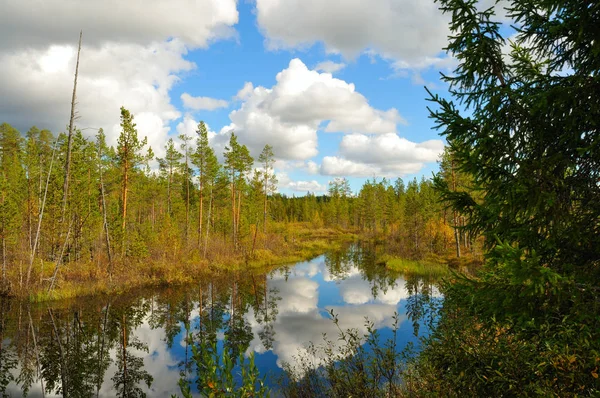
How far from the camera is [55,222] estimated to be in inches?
908

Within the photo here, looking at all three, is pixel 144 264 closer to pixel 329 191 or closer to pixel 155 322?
pixel 155 322

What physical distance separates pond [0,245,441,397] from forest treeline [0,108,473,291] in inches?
188

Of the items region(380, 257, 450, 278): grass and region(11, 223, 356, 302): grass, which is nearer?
region(11, 223, 356, 302): grass

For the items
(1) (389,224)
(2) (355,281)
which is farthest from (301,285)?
(1) (389,224)

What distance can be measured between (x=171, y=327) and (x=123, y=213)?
13140 mm

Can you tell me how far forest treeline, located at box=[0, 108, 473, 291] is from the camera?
23.0 m

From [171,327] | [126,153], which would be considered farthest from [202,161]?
[171,327]

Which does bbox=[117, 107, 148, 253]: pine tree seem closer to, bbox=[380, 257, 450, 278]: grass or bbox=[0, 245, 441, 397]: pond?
bbox=[0, 245, 441, 397]: pond

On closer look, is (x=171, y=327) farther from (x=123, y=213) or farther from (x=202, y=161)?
(x=202, y=161)

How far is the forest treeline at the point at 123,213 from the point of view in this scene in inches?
904

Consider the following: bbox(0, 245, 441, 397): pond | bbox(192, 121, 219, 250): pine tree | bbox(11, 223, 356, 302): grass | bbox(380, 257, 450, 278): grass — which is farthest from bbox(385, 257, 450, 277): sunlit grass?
bbox(192, 121, 219, 250): pine tree

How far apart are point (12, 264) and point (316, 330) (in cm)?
2451

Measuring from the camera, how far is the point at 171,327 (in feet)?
57.7

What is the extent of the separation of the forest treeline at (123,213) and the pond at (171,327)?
4777 mm
